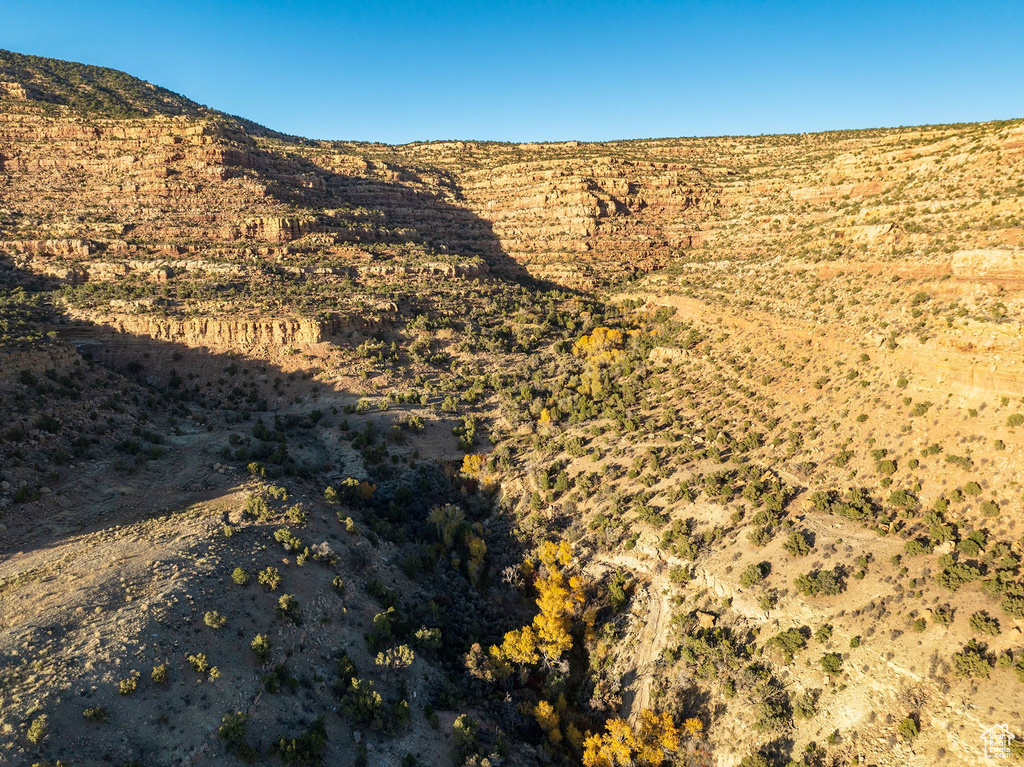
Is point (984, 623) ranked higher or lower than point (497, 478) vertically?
higher

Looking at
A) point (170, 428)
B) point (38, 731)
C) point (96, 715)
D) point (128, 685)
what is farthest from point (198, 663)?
point (170, 428)

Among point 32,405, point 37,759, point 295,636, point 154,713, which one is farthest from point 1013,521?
point 32,405

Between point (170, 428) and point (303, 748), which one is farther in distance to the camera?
point (170, 428)

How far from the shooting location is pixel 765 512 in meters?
21.2

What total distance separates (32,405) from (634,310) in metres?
43.5

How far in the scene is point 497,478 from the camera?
30.4 m

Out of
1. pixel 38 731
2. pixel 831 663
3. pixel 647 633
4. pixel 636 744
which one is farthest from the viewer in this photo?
pixel 647 633

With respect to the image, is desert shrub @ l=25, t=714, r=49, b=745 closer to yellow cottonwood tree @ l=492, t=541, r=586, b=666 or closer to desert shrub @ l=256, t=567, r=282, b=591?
desert shrub @ l=256, t=567, r=282, b=591

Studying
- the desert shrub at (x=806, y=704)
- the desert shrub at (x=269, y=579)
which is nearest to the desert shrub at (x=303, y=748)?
the desert shrub at (x=269, y=579)

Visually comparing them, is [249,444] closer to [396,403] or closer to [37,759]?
[396,403]

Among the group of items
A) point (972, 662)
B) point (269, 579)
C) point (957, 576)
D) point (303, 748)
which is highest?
point (957, 576)

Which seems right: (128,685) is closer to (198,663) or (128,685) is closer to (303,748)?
(198,663)

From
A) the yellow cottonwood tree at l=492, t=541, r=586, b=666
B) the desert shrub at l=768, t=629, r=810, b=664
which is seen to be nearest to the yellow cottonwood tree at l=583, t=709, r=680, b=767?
the yellow cottonwood tree at l=492, t=541, r=586, b=666

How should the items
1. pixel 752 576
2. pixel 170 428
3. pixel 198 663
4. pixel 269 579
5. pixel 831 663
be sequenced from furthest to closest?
1. pixel 170 428
2. pixel 752 576
3. pixel 269 579
4. pixel 831 663
5. pixel 198 663
